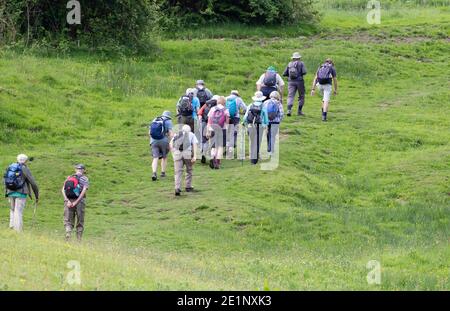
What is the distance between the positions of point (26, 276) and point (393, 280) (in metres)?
7.57

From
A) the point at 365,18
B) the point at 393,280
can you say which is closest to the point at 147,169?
the point at 393,280

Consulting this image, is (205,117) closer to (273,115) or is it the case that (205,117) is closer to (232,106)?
(232,106)

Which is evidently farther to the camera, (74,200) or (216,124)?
(216,124)

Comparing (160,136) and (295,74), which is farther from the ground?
(295,74)

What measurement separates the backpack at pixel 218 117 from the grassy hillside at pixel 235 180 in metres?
1.38

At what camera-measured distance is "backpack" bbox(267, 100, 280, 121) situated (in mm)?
30031

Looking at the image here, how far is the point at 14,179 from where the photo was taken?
23531 millimetres

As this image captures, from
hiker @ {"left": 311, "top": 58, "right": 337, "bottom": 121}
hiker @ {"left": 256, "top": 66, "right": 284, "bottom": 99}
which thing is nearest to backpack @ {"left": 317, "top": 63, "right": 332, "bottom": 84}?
Result: hiker @ {"left": 311, "top": 58, "right": 337, "bottom": 121}

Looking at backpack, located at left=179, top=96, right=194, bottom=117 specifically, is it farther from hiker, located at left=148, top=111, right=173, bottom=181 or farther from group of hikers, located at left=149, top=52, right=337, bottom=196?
hiker, located at left=148, top=111, right=173, bottom=181

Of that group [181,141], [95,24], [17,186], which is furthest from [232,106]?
[95,24]

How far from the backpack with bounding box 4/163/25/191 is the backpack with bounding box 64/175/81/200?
1.21 m

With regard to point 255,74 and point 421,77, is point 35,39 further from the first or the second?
point 421,77

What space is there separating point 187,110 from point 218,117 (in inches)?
41.9

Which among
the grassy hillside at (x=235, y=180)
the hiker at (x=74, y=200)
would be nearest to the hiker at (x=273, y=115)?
the grassy hillside at (x=235, y=180)
